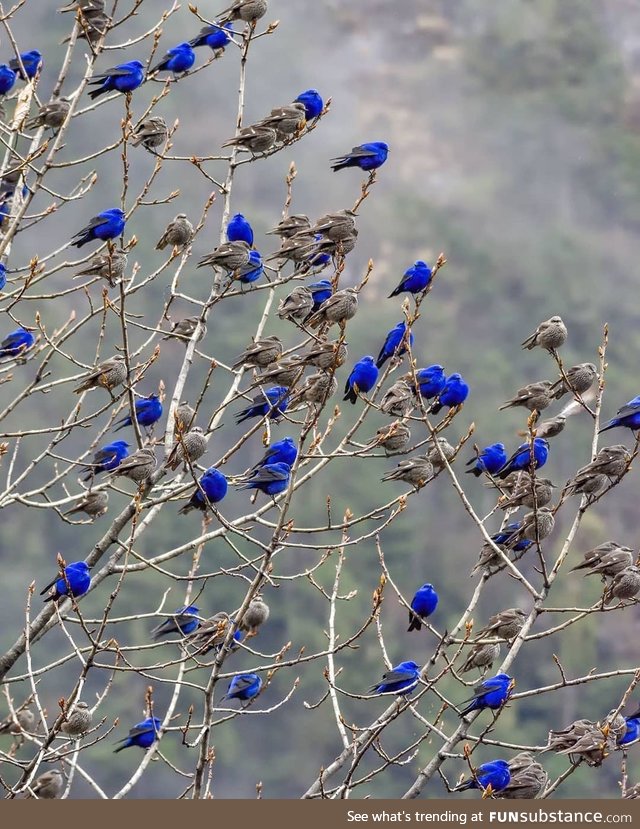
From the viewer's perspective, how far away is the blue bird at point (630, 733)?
287 inches

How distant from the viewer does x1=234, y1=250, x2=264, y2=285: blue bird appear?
7.53m

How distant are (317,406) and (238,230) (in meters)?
2.16

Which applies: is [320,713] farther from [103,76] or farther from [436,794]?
[103,76]

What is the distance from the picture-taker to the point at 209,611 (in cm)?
3516

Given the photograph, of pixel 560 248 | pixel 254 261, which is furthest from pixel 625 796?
pixel 560 248

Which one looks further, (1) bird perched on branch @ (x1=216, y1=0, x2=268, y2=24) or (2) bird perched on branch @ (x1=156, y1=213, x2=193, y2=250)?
(1) bird perched on branch @ (x1=216, y1=0, x2=268, y2=24)

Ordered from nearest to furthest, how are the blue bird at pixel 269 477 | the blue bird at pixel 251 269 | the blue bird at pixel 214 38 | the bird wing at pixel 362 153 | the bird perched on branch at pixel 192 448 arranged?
the bird perched on branch at pixel 192 448 < the blue bird at pixel 269 477 < the blue bird at pixel 251 269 < the bird wing at pixel 362 153 < the blue bird at pixel 214 38

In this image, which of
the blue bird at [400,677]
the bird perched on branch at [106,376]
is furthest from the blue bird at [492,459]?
the bird perched on branch at [106,376]

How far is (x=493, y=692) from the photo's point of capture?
6.69 metres

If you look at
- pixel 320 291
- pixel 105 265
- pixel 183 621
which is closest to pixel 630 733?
pixel 183 621

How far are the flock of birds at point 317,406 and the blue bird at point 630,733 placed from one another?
1cm

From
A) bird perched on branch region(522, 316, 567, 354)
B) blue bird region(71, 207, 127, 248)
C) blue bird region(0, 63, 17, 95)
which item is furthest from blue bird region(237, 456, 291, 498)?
blue bird region(0, 63, 17, 95)

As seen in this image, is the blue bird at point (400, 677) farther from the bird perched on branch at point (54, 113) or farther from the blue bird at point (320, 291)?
the bird perched on branch at point (54, 113)

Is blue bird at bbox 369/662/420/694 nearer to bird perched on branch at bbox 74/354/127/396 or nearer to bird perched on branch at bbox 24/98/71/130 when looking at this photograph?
bird perched on branch at bbox 74/354/127/396
